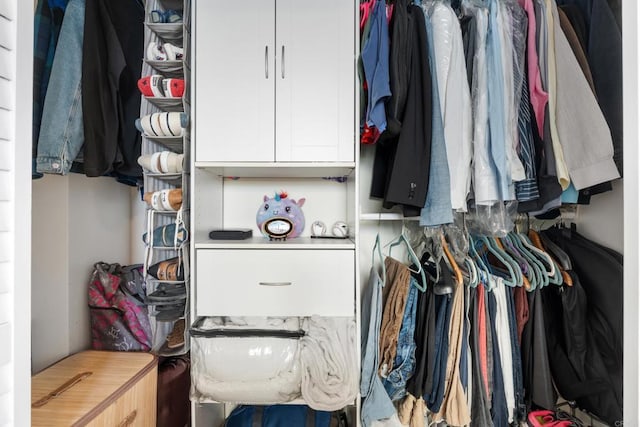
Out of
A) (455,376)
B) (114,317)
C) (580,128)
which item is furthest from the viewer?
(114,317)

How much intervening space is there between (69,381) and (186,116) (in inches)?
38.4

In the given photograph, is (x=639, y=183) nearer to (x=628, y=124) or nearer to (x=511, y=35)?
(x=628, y=124)

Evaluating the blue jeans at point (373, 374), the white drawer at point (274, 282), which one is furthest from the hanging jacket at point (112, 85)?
the blue jeans at point (373, 374)

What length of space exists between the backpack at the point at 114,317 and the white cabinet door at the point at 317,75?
94 centimetres

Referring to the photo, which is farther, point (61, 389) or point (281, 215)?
point (281, 215)

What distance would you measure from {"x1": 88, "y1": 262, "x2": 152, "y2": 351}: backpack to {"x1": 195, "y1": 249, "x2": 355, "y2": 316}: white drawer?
38cm

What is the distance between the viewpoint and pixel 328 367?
1.01 metres

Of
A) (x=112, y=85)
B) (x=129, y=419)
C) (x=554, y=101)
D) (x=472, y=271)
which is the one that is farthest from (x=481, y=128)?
(x=129, y=419)

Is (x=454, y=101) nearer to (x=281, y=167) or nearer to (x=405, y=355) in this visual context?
(x=281, y=167)

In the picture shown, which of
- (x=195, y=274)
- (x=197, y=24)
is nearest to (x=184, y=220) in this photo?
(x=195, y=274)

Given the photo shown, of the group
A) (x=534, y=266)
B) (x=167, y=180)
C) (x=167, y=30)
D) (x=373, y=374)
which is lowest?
(x=373, y=374)

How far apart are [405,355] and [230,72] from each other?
1.18 meters

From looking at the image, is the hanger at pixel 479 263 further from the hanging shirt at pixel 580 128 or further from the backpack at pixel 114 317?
the backpack at pixel 114 317

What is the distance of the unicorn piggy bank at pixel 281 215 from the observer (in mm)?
1280
